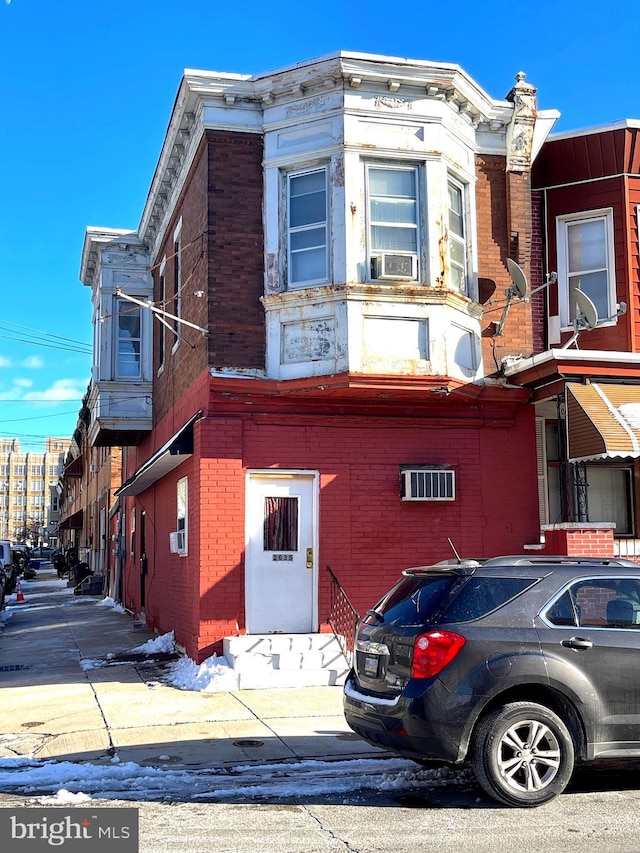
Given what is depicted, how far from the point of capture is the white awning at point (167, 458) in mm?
12227

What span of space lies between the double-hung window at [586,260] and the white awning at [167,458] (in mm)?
6074

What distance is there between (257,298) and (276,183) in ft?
5.48

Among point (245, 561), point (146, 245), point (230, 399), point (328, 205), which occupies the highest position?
point (146, 245)

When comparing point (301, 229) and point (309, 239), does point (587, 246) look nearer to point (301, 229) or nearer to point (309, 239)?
point (309, 239)

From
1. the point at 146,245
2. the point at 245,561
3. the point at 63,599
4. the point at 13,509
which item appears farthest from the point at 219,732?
the point at 13,509

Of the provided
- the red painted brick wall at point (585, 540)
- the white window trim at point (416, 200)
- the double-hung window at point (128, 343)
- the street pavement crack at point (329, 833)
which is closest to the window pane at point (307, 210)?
the white window trim at point (416, 200)

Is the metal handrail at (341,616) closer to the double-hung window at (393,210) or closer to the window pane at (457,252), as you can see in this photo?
the double-hung window at (393,210)

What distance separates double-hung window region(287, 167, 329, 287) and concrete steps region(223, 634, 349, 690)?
485 centimetres

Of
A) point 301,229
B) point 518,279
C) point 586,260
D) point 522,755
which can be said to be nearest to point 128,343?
point 301,229

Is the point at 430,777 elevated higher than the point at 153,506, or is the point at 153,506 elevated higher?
the point at 153,506

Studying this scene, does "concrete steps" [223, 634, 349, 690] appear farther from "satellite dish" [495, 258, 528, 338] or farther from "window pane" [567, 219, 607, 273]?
"window pane" [567, 219, 607, 273]

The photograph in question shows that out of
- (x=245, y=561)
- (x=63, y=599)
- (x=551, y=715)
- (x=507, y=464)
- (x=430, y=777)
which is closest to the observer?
(x=551, y=715)

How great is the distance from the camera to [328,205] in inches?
483

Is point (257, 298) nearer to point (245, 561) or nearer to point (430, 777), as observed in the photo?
point (245, 561)
